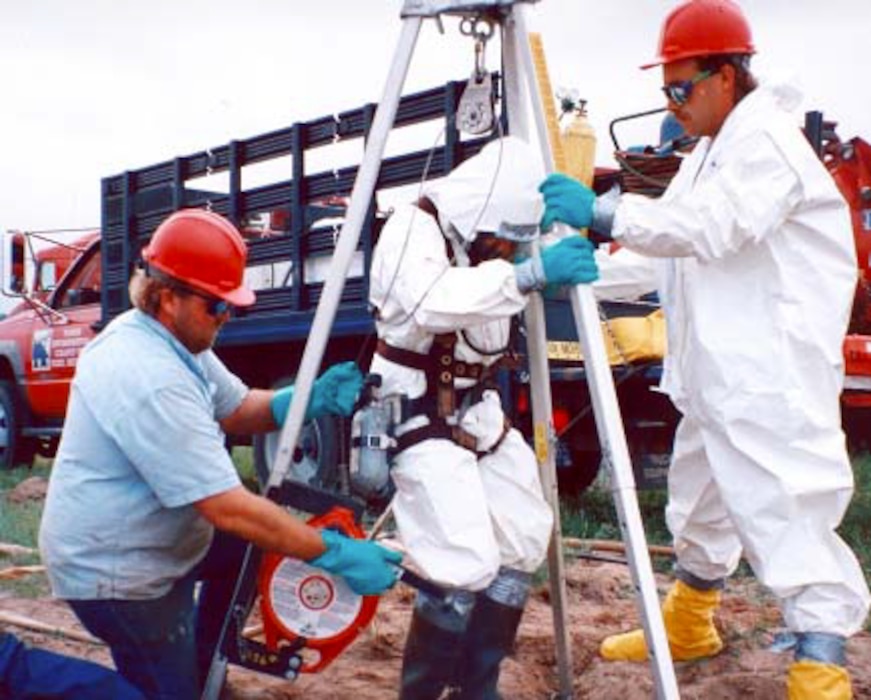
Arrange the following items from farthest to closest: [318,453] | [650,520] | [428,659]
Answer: [650,520]
[318,453]
[428,659]

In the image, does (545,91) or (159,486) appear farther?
(545,91)

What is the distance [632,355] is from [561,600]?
8.54ft

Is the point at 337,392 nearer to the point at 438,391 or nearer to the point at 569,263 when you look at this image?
the point at 438,391

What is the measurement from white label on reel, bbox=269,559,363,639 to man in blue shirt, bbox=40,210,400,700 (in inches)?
9.4

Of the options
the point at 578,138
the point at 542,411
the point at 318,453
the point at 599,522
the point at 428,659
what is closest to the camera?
the point at 428,659

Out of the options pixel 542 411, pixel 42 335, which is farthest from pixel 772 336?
pixel 42 335

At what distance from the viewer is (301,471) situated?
7340 mm

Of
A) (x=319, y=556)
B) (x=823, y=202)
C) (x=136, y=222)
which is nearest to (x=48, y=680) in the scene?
(x=319, y=556)

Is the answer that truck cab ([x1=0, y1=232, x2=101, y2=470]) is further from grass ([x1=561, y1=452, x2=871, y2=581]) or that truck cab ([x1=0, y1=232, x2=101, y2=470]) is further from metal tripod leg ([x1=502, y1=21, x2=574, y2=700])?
metal tripod leg ([x1=502, y1=21, x2=574, y2=700])

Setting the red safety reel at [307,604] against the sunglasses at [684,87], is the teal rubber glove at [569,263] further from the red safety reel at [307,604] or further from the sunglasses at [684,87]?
the red safety reel at [307,604]

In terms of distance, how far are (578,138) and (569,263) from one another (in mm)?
2991

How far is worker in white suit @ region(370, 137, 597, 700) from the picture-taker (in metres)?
3.45

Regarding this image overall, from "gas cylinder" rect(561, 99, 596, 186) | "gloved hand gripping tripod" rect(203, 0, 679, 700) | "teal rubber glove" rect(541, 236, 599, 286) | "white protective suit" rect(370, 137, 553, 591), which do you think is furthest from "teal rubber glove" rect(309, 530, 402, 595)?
"gas cylinder" rect(561, 99, 596, 186)

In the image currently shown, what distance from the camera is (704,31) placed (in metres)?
3.77
